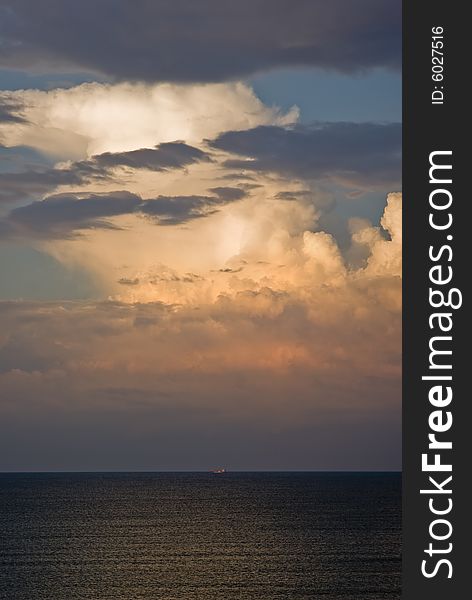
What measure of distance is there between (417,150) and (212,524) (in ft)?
579

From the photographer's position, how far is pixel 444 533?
95.1 feet

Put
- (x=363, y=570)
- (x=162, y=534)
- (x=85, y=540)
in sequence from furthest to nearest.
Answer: (x=162, y=534) → (x=85, y=540) → (x=363, y=570)

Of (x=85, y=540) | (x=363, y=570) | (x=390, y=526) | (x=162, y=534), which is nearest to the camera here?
(x=363, y=570)

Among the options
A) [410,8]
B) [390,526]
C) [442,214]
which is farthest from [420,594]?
[390,526]

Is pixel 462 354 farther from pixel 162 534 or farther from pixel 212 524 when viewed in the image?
pixel 212 524

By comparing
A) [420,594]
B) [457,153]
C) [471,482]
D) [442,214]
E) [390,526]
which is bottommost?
[420,594]

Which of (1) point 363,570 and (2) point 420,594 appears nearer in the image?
(2) point 420,594

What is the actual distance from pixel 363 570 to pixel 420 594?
90966 mm

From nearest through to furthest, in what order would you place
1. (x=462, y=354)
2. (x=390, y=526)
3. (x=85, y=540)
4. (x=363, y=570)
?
1. (x=462, y=354)
2. (x=363, y=570)
3. (x=85, y=540)
4. (x=390, y=526)

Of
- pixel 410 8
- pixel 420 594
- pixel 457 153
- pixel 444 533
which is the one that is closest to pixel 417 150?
pixel 457 153

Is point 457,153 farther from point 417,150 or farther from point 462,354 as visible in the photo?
point 462,354

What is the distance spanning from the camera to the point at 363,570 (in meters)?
117

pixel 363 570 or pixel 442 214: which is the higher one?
pixel 363 570

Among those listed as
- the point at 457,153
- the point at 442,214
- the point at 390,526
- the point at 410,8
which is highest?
the point at 390,526
